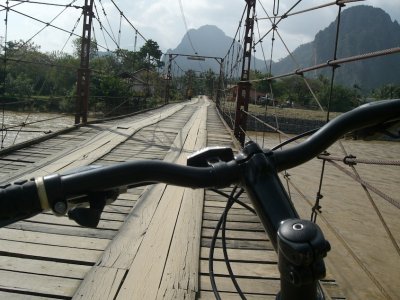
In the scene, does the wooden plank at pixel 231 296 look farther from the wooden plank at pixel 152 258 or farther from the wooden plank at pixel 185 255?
the wooden plank at pixel 152 258

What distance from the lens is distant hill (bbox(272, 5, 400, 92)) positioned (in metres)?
140

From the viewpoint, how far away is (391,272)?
21.4 ft

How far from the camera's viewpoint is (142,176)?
63 cm

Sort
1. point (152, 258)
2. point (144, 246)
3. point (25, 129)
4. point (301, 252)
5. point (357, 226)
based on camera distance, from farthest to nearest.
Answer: point (25, 129) → point (357, 226) → point (144, 246) → point (152, 258) → point (301, 252)

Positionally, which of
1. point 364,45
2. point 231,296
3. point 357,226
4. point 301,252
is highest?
point 364,45

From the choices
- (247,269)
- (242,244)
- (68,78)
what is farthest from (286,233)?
(68,78)

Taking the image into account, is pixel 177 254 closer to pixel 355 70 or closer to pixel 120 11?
pixel 120 11

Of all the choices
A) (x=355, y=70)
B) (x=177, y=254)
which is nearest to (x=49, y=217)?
(x=177, y=254)

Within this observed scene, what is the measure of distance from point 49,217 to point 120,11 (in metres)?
9.21

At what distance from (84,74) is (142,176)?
6898 millimetres

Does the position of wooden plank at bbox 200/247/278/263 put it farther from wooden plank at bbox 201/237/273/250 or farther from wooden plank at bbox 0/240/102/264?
wooden plank at bbox 0/240/102/264

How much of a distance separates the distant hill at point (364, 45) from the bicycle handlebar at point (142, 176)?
137 m

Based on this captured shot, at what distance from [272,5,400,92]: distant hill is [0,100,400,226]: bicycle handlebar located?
451 feet

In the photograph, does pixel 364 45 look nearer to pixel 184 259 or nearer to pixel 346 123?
pixel 184 259
